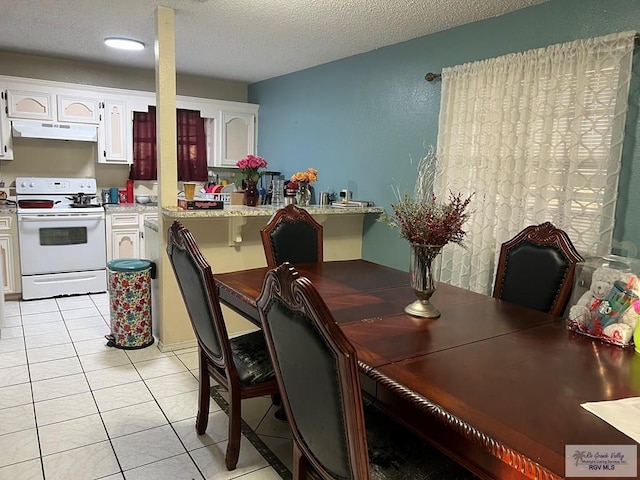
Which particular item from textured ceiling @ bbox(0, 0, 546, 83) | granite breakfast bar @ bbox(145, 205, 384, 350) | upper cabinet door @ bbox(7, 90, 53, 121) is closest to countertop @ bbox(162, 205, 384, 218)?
granite breakfast bar @ bbox(145, 205, 384, 350)

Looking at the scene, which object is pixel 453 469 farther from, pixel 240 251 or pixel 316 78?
pixel 316 78

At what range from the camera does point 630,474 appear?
0.93m

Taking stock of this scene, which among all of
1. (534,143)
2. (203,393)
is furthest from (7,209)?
(534,143)

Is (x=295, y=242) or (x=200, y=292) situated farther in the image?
(x=295, y=242)

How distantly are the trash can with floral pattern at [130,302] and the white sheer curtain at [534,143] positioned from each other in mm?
2137

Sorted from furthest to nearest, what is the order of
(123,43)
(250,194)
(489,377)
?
(123,43) → (250,194) → (489,377)

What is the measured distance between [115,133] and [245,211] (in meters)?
2.50

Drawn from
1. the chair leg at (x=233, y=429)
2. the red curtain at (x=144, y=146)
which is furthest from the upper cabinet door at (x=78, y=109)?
the chair leg at (x=233, y=429)

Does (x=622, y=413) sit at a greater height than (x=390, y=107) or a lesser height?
lesser

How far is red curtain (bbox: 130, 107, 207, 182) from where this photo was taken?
16.9ft

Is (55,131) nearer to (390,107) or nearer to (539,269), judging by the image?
(390,107)

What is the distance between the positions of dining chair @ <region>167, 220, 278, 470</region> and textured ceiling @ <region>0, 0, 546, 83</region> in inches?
70.3

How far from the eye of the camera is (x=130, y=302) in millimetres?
3322

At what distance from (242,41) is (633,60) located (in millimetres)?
2724
